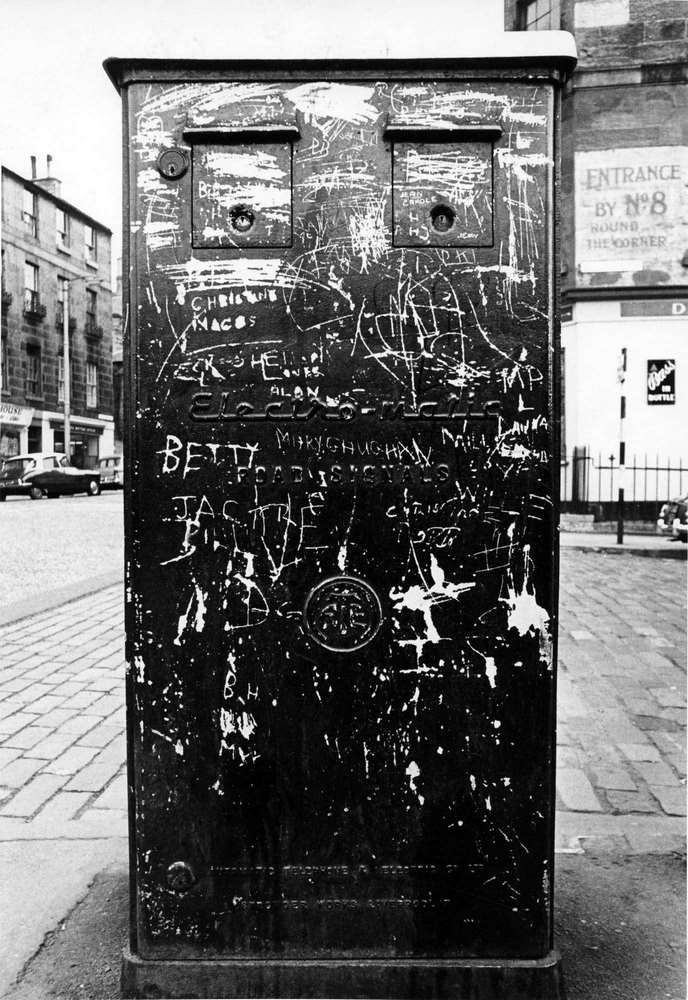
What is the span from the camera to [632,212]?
1838 centimetres

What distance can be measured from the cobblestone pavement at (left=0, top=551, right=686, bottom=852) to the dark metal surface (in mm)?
1234

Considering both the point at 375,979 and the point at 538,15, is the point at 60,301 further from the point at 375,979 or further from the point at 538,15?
the point at 375,979

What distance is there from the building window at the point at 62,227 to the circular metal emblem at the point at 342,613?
44.7 meters

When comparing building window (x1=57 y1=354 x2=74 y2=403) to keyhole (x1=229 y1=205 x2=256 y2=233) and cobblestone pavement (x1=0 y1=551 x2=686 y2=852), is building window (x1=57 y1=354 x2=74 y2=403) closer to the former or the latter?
cobblestone pavement (x1=0 y1=551 x2=686 y2=852)

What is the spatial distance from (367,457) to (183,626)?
0.56 metres

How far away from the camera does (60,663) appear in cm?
552

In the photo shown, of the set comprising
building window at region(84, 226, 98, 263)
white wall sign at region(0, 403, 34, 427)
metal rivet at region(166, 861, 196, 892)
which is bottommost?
metal rivet at region(166, 861, 196, 892)

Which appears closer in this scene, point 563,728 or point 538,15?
point 563,728

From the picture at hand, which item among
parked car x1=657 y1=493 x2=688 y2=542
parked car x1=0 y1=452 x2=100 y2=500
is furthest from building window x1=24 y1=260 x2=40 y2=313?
parked car x1=657 y1=493 x2=688 y2=542

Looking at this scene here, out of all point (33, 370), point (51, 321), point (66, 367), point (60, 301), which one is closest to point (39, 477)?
point (66, 367)

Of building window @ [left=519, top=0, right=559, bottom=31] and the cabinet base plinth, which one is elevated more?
building window @ [left=519, top=0, right=559, bottom=31]

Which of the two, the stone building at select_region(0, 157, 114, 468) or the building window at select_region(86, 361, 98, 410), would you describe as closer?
the stone building at select_region(0, 157, 114, 468)

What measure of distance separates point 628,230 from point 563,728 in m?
16.5

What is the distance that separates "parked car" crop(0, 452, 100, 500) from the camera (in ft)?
101
